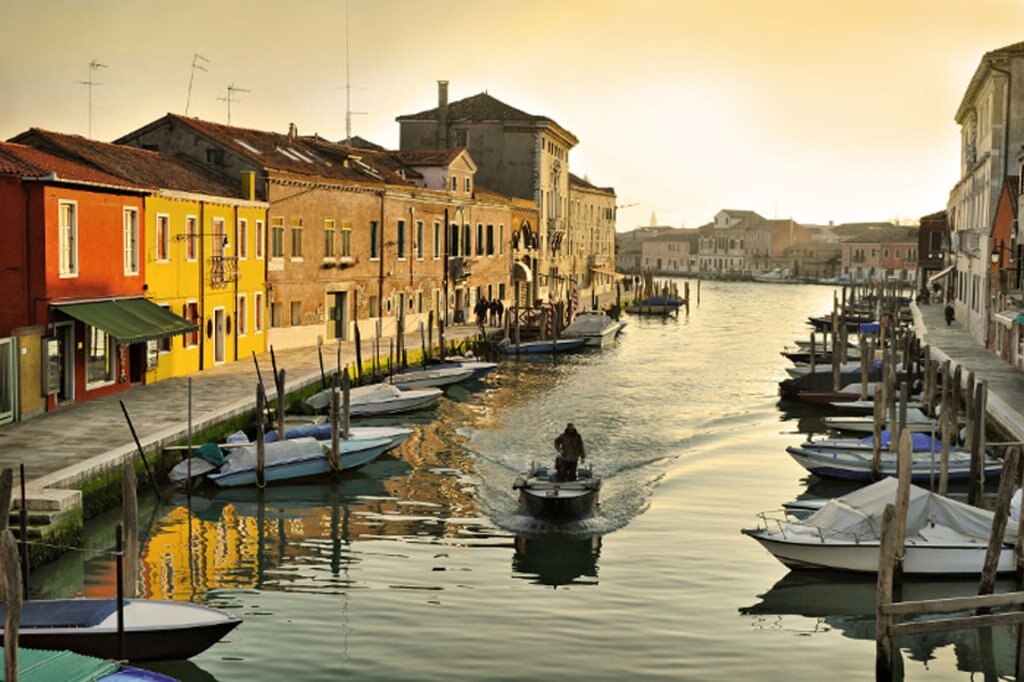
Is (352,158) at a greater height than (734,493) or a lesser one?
greater

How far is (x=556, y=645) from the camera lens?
14688 millimetres

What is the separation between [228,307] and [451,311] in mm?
19438

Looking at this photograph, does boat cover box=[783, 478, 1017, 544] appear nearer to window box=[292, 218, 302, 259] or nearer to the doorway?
the doorway

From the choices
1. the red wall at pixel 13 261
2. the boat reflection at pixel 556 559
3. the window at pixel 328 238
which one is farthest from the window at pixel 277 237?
the boat reflection at pixel 556 559

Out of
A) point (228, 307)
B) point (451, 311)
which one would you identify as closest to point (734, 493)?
point (228, 307)

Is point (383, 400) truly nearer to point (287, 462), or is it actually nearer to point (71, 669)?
point (287, 462)

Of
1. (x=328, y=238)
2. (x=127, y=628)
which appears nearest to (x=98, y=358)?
(x=328, y=238)

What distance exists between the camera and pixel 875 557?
56.8ft

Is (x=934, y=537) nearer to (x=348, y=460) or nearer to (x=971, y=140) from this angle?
(x=348, y=460)

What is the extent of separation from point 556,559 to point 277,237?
23253 millimetres

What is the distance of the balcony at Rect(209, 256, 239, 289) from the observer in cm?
3453

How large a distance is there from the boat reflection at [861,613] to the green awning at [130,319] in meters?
15.6

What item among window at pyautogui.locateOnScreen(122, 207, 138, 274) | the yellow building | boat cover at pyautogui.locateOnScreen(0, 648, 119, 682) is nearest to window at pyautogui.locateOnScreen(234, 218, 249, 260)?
the yellow building

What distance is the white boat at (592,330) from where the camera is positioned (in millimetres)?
54000
